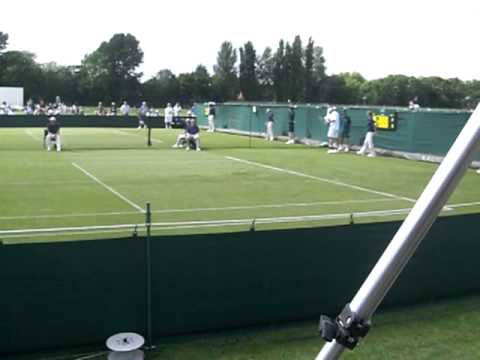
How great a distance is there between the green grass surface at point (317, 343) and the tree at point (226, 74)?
333 ft

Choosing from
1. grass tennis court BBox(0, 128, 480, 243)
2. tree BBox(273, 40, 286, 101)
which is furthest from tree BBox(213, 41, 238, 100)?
grass tennis court BBox(0, 128, 480, 243)

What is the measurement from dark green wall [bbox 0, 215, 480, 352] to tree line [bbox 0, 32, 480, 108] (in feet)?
282

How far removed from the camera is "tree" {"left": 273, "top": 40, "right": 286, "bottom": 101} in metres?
117

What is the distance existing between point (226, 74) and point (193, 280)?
120m

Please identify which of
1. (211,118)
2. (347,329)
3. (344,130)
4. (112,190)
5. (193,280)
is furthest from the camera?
(211,118)

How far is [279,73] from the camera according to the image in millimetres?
119188

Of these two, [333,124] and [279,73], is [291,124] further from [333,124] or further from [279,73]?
[279,73]

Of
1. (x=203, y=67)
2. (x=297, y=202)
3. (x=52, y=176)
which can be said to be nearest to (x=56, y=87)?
(x=203, y=67)

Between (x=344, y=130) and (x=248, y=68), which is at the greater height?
(x=248, y=68)

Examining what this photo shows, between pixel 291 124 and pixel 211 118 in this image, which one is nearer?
pixel 291 124

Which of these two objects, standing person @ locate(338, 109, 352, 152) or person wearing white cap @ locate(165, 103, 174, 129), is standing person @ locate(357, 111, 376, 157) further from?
person wearing white cap @ locate(165, 103, 174, 129)

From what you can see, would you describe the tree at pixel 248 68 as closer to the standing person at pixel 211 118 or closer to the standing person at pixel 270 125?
the standing person at pixel 211 118

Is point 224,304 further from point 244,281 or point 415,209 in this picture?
point 415,209

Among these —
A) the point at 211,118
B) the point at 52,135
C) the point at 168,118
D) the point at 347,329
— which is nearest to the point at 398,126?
the point at 52,135
